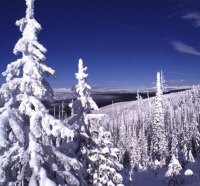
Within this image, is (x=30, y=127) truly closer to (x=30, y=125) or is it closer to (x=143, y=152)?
(x=30, y=125)

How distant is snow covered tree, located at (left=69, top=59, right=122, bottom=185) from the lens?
21422 mm

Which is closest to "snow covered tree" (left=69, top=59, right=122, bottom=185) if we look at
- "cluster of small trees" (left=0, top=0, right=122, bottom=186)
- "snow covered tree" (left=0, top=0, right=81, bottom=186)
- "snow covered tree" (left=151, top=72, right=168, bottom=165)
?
"cluster of small trees" (left=0, top=0, right=122, bottom=186)

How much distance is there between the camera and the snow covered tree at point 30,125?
32.3 ft

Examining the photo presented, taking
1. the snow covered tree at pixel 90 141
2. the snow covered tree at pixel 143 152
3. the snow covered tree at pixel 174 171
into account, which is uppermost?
the snow covered tree at pixel 90 141

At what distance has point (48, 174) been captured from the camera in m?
10.4

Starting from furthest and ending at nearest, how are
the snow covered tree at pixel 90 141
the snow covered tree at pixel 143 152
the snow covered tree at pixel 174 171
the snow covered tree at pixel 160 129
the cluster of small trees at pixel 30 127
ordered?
the snow covered tree at pixel 143 152, the snow covered tree at pixel 160 129, the snow covered tree at pixel 174 171, the snow covered tree at pixel 90 141, the cluster of small trees at pixel 30 127

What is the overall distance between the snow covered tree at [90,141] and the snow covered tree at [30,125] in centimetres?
982

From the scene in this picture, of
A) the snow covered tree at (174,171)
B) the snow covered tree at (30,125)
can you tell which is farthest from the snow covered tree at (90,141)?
the snow covered tree at (174,171)

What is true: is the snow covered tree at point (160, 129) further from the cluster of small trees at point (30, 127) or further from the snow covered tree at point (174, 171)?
the cluster of small trees at point (30, 127)

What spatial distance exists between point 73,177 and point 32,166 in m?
1.42

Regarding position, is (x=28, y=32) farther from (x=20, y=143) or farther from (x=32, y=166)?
(x=32, y=166)

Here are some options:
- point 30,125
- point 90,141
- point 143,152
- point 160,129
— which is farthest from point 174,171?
point 143,152

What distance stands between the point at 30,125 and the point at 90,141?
12622 mm

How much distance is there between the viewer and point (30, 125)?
10.1m
